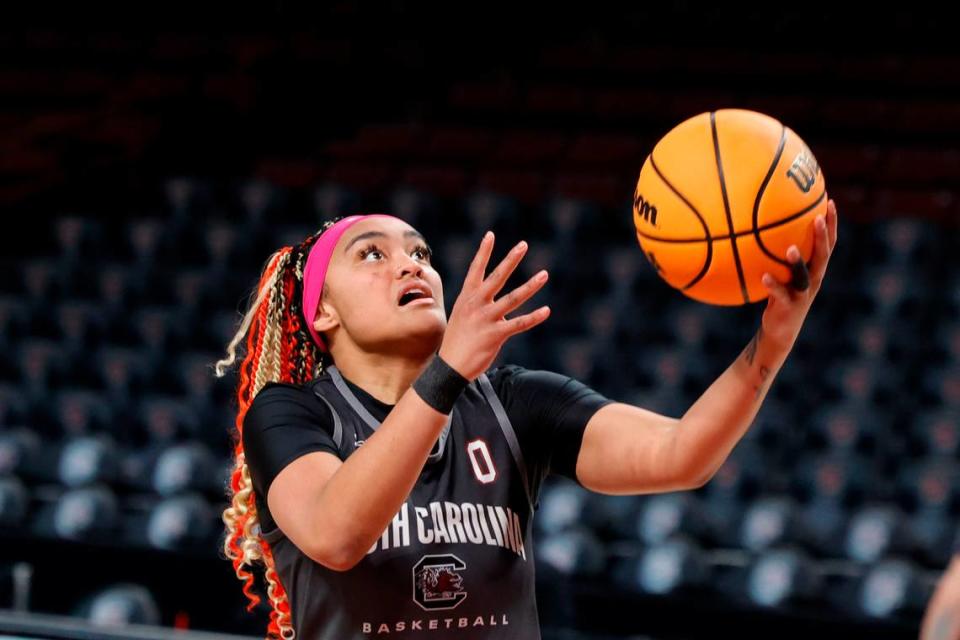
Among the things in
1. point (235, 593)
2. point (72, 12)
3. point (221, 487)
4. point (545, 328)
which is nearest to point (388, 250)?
point (235, 593)

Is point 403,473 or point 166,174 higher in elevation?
point 166,174

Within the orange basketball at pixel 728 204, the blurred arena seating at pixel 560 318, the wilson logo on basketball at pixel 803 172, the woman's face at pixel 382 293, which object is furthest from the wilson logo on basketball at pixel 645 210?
the blurred arena seating at pixel 560 318

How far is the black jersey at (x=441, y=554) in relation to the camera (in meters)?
2.07

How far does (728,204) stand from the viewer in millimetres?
2104

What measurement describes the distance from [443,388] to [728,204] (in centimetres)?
55

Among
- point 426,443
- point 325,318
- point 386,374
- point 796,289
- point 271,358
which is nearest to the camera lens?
point 426,443

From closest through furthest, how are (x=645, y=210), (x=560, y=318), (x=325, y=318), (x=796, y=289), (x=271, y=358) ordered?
(x=796, y=289)
(x=645, y=210)
(x=325, y=318)
(x=271, y=358)
(x=560, y=318)

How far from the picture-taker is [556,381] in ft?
7.59

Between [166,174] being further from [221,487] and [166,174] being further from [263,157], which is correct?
[221,487]

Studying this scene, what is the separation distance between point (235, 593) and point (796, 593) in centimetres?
199

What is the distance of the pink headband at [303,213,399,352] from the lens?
243cm

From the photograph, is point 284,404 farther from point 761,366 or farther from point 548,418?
point 761,366

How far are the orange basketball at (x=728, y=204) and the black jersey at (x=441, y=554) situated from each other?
0.97ft

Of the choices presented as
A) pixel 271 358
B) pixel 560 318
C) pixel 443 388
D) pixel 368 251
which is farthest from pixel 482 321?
pixel 560 318
